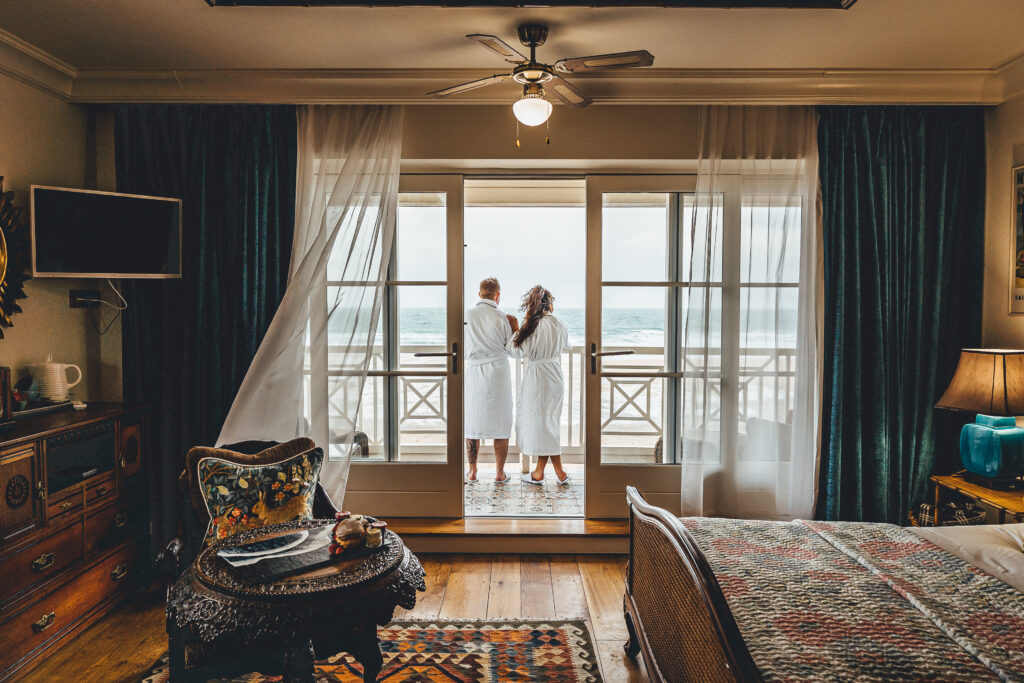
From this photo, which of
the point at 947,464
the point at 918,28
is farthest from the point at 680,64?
the point at 947,464

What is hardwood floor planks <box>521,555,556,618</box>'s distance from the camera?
2.79 metres

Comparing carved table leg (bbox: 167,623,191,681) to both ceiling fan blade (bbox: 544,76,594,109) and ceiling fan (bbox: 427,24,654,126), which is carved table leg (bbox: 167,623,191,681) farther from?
ceiling fan blade (bbox: 544,76,594,109)

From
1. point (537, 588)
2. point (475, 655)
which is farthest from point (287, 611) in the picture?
point (537, 588)

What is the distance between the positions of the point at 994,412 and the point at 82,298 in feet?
14.0

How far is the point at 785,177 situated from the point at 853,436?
1.39 metres

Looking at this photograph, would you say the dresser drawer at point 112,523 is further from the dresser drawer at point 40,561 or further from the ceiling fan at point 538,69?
the ceiling fan at point 538,69

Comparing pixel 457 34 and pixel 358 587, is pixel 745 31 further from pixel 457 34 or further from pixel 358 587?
pixel 358 587

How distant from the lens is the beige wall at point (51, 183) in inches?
111

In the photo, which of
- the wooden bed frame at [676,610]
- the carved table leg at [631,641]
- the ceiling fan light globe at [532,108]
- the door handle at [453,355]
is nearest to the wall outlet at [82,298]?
the door handle at [453,355]

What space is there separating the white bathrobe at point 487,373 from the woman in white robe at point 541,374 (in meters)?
0.11

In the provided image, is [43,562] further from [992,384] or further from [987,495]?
[992,384]

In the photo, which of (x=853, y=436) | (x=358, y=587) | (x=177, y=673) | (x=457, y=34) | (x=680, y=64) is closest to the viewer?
(x=358, y=587)

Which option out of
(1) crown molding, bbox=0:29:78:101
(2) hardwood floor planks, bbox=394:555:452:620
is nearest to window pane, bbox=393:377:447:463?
(2) hardwood floor planks, bbox=394:555:452:620

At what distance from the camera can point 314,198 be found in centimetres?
326
